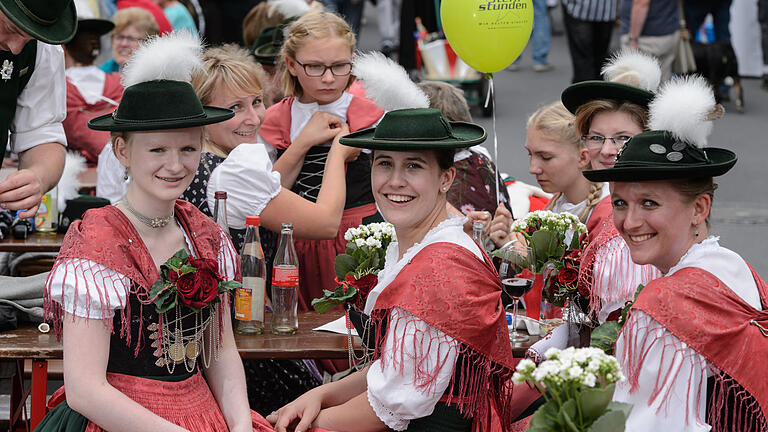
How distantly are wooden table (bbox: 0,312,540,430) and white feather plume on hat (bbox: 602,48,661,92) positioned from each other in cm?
104

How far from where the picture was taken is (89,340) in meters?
2.50

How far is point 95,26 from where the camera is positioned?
6535 millimetres

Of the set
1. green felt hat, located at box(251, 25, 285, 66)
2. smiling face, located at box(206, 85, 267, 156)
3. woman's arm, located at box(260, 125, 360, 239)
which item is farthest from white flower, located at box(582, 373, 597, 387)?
green felt hat, located at box(251, 25, 285, 66)

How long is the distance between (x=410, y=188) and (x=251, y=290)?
84 cm

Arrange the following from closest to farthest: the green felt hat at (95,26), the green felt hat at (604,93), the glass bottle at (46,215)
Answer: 1. the green felt hat at (604,93)
2. the glass bottle at (46,215)
3. the green felt hat at (95,26)

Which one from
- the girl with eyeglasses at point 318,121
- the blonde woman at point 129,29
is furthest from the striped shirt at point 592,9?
the girl with eyeglasses at point 318,121

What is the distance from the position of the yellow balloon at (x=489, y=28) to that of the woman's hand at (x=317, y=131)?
0.67m

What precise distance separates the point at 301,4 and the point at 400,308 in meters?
2.94

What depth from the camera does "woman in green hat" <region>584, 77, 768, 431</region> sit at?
7.47 ft

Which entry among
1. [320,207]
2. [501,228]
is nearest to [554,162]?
[501,228]

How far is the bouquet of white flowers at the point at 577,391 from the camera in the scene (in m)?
1.92

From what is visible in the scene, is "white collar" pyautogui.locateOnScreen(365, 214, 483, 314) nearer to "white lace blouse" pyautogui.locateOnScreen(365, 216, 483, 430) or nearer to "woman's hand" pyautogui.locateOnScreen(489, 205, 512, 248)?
"white lace blouse" pyautogui.locateOnScreen(365, 216, 483, 430)

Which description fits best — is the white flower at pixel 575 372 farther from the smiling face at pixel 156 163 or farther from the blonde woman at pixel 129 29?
the blonde woman at pixel 129 29

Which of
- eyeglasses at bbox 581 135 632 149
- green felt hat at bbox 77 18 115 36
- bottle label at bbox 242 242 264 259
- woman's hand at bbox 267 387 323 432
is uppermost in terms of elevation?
green felt hat at bbox 77 18 115 36
